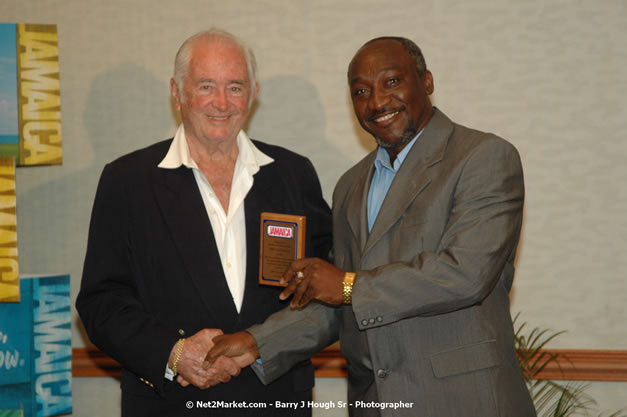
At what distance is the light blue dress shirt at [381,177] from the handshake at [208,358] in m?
0.65

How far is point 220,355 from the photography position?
94.8 inches

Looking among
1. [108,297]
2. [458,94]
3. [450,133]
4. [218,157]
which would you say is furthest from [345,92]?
[108,297]

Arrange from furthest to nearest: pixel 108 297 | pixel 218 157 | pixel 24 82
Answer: pixel 24 82
pixel 218 157
pixel 108 297

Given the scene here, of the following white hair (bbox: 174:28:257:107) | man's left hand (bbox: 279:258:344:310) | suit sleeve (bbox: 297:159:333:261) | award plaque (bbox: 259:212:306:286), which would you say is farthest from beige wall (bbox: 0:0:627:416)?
man's left hand (bbox: 279:258:344:310)

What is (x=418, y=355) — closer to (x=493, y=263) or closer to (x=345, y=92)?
(x=493, y=263)

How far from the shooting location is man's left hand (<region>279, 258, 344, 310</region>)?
2.20m

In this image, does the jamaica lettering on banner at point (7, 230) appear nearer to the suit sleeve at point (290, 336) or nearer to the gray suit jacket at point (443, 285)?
the suit sleeve at point (290, 336)

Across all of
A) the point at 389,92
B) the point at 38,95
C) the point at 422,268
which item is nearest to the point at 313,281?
the point at 422,268

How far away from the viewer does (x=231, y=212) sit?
262cm

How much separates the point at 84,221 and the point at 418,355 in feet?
8.27

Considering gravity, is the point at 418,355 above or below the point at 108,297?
below

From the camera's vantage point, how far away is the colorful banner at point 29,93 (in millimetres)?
3283

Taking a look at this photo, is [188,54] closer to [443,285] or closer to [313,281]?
[313,281]

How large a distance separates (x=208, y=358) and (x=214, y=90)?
1.03 meters
